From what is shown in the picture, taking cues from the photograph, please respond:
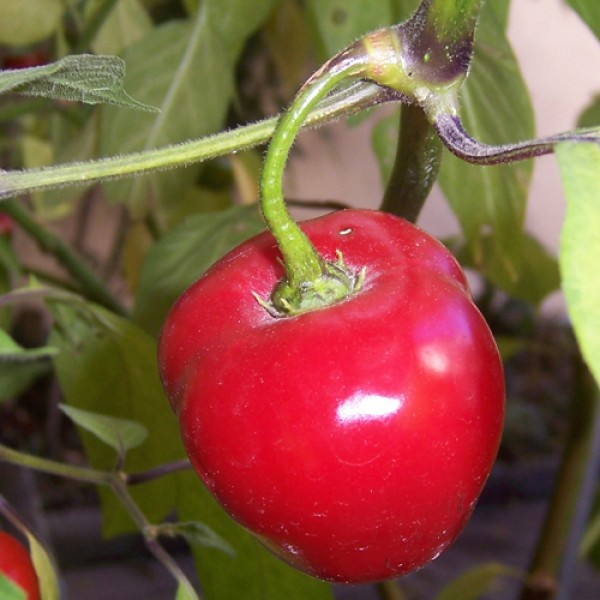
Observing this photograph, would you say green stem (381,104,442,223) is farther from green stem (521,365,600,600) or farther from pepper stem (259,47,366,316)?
green stem (521,365,600,600)

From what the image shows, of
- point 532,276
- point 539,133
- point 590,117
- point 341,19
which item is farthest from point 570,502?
point 539,133

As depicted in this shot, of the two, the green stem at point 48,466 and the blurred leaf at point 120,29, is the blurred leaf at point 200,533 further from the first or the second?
the blurred leaf at point 120,29

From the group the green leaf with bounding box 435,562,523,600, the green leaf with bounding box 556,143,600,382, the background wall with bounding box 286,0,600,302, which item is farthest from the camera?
the background wall with bounding box 286,0,600,302

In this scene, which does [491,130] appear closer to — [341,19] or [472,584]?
[341,19]

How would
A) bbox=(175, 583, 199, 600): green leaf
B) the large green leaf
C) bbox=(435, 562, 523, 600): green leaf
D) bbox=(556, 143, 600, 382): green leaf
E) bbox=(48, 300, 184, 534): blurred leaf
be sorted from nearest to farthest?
bbox=(556, 143, 600, 382): green leaf
bbox=(175, 583, 199, 600): green leaf
bbox=(48, 300, 184, 534): blurred leaf
the large green leaf
bbox=(435, 562, 523, 600): green leaf

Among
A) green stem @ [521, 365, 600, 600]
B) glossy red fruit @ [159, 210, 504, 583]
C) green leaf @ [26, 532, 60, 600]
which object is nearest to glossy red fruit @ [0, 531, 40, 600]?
green leaf @ [26, 532, 60, 600]

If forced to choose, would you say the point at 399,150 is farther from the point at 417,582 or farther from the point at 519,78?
the point at 417,582

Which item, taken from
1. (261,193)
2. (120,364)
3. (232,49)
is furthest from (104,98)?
(232,49)

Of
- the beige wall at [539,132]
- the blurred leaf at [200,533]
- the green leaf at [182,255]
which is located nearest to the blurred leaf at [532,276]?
the green leaf at [182,255]
